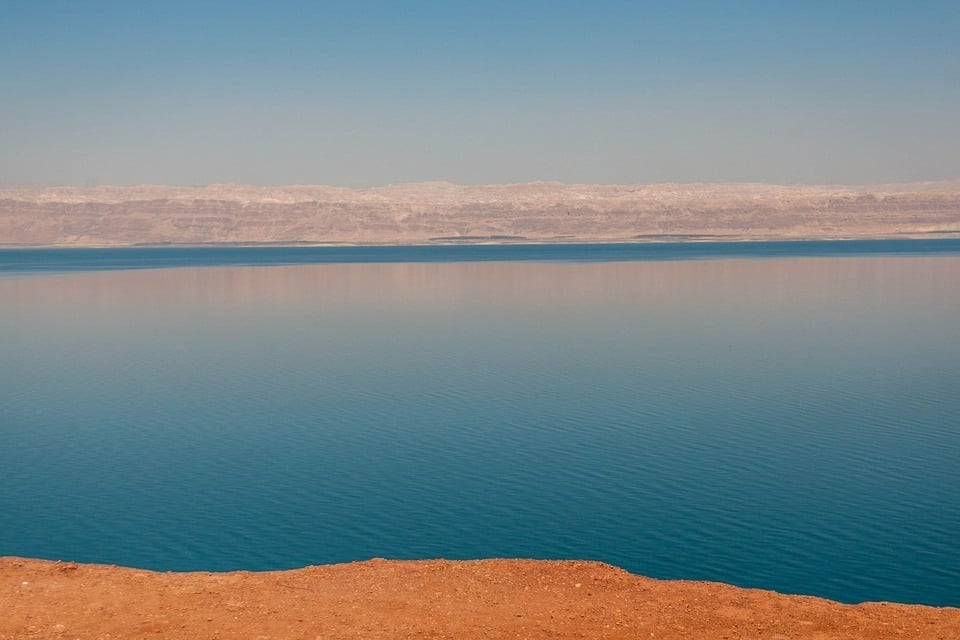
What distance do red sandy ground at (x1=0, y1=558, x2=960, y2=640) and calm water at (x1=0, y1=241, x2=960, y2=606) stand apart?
118 inches

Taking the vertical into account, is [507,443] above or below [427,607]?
below

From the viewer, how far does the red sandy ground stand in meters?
13.0

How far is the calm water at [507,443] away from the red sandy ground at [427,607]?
118 inches

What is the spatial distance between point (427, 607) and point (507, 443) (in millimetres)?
13540

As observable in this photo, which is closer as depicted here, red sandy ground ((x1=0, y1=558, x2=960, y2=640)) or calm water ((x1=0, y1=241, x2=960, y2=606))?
red sandy ground ((x1=0, y1=558, x2=960, y2=640))

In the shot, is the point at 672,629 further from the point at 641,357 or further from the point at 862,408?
the point at 641,357

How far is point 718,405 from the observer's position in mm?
32125

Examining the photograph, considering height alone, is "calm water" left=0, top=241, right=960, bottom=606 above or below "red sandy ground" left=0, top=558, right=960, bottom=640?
below

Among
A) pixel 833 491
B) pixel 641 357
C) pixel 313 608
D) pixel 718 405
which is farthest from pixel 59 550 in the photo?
pixel 641 357

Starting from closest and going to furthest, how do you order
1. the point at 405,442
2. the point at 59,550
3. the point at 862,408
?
the point at 59,550 → the point at 405,442 → the point at 862,408

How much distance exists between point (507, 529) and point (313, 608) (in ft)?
22.7

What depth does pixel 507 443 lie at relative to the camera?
27.3 metres

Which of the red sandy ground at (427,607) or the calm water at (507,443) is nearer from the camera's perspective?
the red sandy ground at (427,607)

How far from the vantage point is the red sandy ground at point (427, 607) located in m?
13.0
